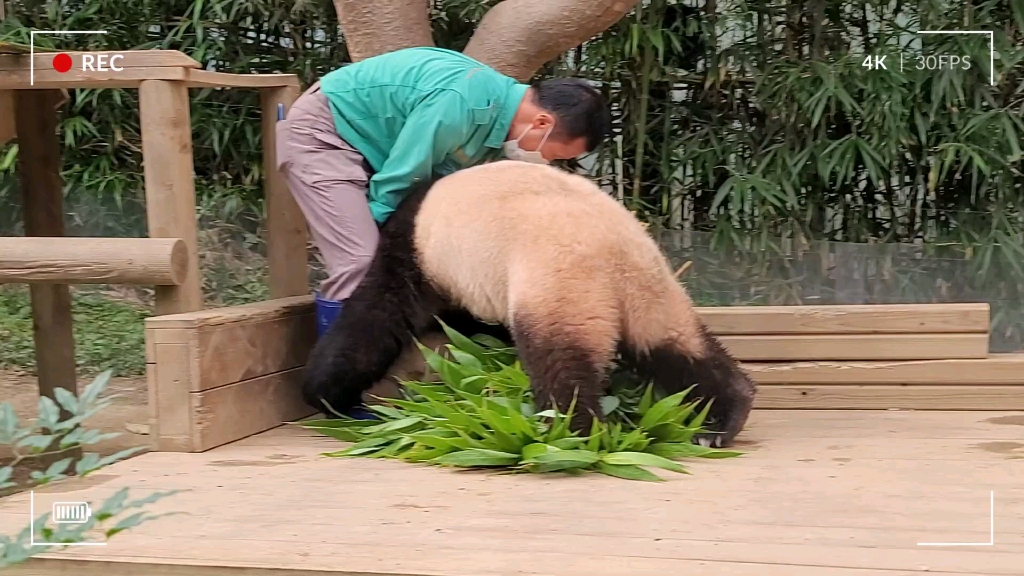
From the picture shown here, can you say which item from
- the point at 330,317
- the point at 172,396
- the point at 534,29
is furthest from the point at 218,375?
the point at 534,29

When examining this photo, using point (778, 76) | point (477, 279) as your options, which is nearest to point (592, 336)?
point (477, 279)

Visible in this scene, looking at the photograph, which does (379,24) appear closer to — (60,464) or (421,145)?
(421,145)

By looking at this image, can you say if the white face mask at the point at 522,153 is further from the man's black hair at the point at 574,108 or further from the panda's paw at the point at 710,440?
the panda's paw at the point at 710,440

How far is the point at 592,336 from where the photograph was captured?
8.16ft

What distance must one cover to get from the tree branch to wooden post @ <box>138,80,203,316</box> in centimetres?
106

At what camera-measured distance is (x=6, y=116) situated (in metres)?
3.53

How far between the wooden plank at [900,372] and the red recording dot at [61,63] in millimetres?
2159

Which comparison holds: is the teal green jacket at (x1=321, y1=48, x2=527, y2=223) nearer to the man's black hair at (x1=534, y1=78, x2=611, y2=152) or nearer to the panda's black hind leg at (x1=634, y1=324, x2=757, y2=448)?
the man's black hair at (x1=534, y1=78, x2=611, y2=152)

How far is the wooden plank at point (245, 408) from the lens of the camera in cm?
275

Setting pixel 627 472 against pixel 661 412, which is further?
pixel 661 412

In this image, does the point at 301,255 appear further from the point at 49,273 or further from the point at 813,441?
the point at 813,441

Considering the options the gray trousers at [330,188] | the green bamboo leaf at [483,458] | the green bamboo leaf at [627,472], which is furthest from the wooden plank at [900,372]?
the gray trousers at [330,188]

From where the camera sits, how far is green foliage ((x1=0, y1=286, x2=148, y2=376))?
5.27 m

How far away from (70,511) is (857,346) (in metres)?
2.21
